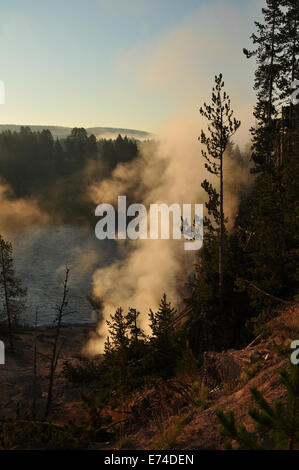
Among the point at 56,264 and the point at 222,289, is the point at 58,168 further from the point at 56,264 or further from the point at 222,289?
the point at 222,289

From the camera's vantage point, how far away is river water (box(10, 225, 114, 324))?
1625 inches

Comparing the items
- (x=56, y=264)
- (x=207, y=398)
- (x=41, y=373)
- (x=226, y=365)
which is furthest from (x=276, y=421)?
(x=56, y=264)

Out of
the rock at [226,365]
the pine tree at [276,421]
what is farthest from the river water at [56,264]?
the pine tree at [276,421]

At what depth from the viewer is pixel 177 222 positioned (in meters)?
52.7

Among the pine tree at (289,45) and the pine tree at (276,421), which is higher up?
the pine tree at (289,45)

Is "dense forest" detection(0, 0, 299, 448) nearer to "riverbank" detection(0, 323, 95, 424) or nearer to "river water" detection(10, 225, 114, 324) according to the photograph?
"riverbank" detection(0, 323, 95, 424)

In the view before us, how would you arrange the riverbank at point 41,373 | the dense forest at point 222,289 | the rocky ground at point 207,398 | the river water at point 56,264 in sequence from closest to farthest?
the rocky ground at point 207,398, the dense forest at point 222,289, the riverbank at point 41,373, the river water at point 56,264

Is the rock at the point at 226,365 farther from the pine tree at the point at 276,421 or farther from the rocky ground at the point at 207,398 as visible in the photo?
the pine tree at the point at 276,421

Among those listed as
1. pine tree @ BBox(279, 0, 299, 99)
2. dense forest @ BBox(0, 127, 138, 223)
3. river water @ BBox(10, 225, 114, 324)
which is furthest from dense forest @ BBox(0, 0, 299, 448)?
dense forest @ BBox(0, 127, 138, 223)

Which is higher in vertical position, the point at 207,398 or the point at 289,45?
the point at 289,45

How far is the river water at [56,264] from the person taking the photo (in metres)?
41.3

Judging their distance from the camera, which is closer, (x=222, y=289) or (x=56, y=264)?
(x=222, y=289)

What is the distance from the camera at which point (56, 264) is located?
2127 inches
